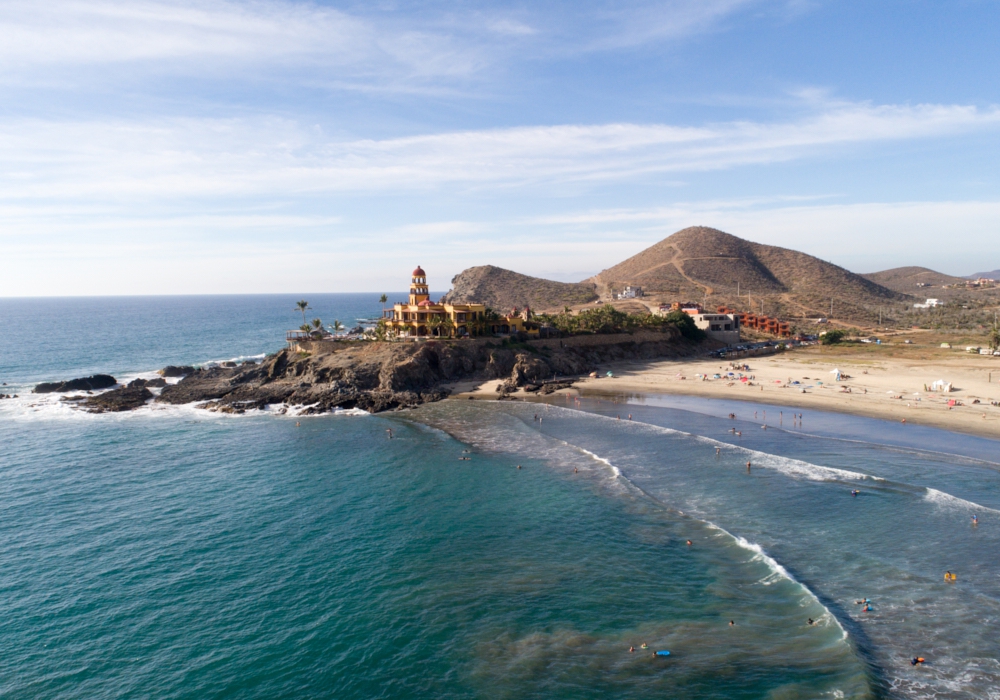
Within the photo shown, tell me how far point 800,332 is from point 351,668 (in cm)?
12719

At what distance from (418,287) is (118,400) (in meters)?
47.6

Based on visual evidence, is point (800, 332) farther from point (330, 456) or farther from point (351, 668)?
point (351, 668)

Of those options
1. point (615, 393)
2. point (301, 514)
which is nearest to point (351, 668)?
point (301, 514)

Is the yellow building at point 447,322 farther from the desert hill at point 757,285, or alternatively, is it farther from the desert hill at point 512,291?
the desert hill at point 757,285

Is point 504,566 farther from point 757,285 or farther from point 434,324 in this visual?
point 757,285

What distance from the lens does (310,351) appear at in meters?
84.9

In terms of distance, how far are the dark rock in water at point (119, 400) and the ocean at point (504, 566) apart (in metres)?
15.0

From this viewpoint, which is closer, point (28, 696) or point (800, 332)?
point (28, 696)

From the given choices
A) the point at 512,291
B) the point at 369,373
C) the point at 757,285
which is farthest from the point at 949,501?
the point at 757,285

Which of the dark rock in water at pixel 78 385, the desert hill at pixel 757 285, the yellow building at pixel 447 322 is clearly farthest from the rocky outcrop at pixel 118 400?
the desert hill at pixel 757 285

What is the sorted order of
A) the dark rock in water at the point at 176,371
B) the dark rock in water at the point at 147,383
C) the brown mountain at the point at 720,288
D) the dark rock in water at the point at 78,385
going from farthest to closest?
the brown mountain at the point at 720,288, the dark rock in water at the point at 176,371, the dark rock in water at the point at 147,383, the dark rock in water at the point at 78,385

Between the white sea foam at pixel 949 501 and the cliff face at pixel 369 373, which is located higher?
the cliff face at pixel 369 373

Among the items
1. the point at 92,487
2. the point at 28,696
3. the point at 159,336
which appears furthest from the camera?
the point at 159,336

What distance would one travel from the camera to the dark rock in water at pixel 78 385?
79500 mm
